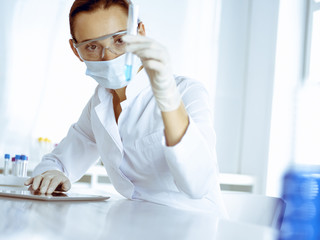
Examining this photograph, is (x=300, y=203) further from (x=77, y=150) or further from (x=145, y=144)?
(x=77, y=150)

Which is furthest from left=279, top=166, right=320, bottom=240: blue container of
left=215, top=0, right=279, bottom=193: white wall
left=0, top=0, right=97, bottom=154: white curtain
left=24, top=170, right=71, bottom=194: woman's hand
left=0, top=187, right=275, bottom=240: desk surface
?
left=215, top=0, right=279, bottom=193: white wall

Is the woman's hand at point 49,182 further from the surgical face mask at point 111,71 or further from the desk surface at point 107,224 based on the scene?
the surgical face mask at point 111,71

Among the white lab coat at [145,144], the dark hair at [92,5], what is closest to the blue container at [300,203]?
the white lab coat at [145,144]

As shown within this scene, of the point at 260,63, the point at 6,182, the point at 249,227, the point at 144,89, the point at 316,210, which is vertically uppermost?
the point at 260,63

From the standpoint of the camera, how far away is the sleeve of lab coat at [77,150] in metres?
1.73

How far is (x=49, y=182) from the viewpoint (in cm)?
134

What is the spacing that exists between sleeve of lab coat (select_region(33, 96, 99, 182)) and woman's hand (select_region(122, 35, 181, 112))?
729 mm

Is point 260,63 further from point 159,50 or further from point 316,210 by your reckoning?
point 316,210

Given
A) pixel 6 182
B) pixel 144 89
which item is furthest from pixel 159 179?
pixel 6 182

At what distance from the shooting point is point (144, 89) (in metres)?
1.49

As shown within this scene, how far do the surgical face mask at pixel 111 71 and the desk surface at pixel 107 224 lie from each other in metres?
0.50

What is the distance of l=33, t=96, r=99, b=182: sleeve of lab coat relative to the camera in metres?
1.73

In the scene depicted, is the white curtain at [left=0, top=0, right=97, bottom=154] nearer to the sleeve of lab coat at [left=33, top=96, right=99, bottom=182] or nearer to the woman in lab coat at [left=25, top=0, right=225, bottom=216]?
the sleeve of lab coat at [left=33, top=96, right=99, bottom=182]

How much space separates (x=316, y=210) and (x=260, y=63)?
11.6 ft
